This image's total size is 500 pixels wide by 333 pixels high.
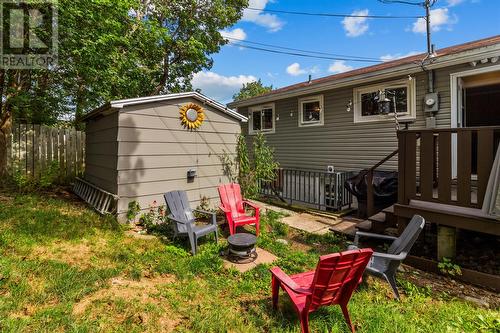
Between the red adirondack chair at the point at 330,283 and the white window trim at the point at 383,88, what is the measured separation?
5.77m

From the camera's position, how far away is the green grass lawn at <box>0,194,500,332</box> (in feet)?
8.51

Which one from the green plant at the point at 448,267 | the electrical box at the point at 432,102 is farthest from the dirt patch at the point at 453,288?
the electrical box at the point at 432,102

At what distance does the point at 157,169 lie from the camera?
5.77 metres

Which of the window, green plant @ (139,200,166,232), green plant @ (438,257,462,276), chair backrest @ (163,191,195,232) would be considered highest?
the window

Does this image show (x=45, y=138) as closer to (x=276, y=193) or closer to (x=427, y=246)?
(x=276, y=193)

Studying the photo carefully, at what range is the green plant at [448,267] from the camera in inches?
150

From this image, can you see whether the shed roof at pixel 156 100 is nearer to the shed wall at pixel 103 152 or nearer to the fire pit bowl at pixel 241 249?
the shed wall at pixel 103 152

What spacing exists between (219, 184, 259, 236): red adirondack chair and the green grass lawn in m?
0.78

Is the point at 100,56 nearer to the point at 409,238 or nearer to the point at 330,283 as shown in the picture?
the point at 330,283

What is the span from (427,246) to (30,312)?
5.60 meters

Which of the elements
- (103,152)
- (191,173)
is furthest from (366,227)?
(103,152)

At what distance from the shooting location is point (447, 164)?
400 centimetres

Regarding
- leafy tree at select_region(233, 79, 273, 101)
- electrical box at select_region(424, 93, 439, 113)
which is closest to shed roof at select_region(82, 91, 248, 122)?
electrical box at select_region(424, 93, 439, 113)

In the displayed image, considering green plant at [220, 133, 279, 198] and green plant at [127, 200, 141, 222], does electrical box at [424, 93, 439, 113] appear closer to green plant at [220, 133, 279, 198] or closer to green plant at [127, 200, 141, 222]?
green plant at [220, 133, 279, 198]
